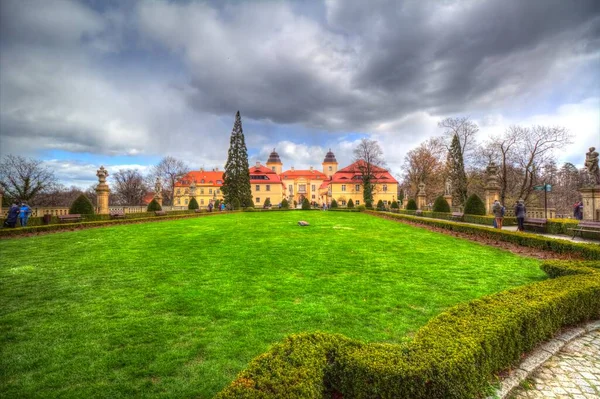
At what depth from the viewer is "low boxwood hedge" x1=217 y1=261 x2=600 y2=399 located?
253 cm

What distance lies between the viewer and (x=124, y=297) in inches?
218

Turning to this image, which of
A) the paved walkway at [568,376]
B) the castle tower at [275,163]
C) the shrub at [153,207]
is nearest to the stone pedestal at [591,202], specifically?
the paved walkway at [568,376]

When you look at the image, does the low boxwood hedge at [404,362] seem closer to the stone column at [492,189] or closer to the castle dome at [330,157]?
the stone column at [492,189]

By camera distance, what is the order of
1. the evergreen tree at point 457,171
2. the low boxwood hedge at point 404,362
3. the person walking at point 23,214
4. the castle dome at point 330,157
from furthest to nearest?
1. the castle dome at point 330,157
2. the evergreen tree at point 457,171
3. the person walking at point 23,214
4. the low boxwood hedge at point 404,362

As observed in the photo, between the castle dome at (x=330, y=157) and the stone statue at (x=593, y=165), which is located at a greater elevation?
the castle dome at (x=330, y=157)

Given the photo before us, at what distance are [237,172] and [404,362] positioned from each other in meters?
45.2

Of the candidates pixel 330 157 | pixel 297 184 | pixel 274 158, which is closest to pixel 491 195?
pixel 297 184

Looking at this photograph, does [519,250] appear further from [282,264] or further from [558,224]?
[282,264]

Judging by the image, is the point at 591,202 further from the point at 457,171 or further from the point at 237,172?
the point at 237,172

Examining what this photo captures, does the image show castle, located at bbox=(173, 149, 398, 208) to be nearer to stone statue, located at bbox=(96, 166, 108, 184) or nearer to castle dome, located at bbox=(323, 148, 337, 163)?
castle dome, located at bbox=(323, 148, 337, 163)

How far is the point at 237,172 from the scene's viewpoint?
152 feet

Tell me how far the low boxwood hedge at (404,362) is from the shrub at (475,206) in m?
20.3

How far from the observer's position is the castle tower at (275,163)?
86625mm

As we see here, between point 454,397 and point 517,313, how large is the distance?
6.61 feet
